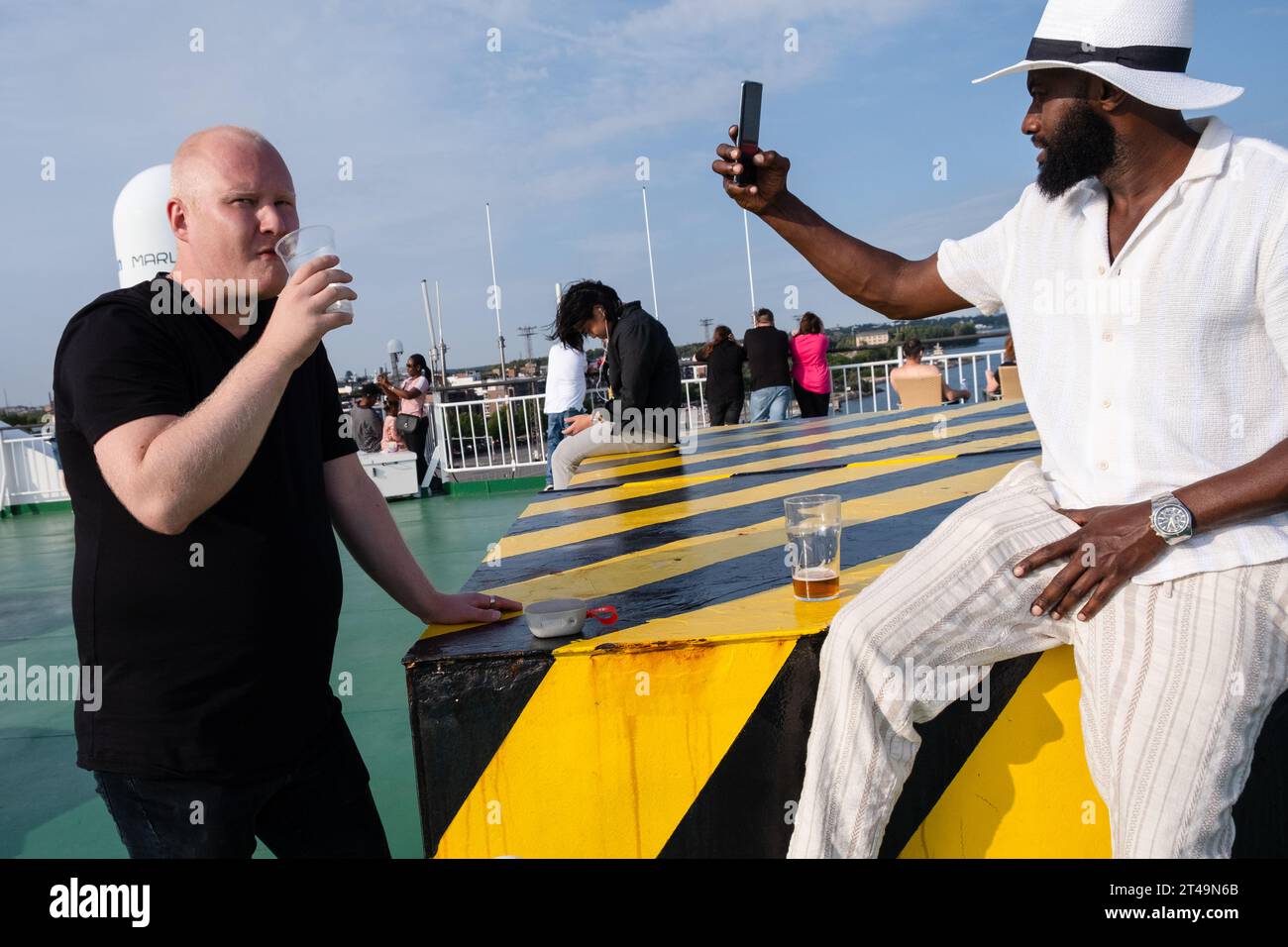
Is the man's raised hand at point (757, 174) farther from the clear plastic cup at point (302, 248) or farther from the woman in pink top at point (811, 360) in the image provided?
the woman in pink top at point (811, 360)

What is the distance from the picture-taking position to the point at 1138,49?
173 cm

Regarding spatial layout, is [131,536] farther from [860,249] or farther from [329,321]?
[860,249]

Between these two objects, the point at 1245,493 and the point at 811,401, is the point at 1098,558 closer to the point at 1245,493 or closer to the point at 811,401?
the point at 1245,493

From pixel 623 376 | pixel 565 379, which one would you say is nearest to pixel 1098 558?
pixel 623 376

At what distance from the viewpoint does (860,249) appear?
2328mm

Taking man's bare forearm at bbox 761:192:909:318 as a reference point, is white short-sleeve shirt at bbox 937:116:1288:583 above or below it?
below

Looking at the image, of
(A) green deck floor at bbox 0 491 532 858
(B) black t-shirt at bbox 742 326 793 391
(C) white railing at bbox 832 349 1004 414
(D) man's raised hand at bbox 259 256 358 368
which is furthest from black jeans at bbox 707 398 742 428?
(D) man's raised hand at bbox 259 256 358 368

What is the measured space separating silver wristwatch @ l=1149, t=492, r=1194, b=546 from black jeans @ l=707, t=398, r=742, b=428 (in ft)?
28.9

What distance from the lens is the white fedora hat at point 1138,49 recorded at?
66.5 inches

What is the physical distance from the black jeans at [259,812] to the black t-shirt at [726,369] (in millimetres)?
8635

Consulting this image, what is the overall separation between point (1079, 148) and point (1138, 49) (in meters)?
0.18

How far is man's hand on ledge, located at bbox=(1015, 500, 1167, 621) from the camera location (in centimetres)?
163

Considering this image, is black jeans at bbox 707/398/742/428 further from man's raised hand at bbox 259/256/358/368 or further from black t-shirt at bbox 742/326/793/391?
man's raised hand at bbox 259/256/358/368

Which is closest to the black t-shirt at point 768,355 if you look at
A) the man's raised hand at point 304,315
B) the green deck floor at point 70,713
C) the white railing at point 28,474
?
the green deck floor at point 70,713
